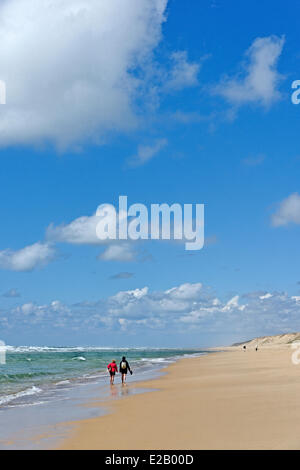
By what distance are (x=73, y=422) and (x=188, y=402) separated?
5.15m

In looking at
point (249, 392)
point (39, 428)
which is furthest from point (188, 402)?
point (39, 428)

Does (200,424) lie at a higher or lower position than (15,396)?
lower

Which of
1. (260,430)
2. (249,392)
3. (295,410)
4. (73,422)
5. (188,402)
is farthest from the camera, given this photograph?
(249,392)

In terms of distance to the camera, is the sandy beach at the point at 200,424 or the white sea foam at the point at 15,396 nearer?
the sandy beach at the point at 200,424

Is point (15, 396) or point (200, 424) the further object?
point (15, 396)

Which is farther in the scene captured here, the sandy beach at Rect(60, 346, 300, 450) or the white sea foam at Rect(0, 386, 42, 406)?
the white sea foam at Rect(0, 386, 42, 406)

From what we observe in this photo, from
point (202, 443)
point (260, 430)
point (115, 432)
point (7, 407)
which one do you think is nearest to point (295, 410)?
point (260, 430)

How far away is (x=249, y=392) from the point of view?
19.7m

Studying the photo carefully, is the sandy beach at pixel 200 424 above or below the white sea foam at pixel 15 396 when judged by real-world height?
below

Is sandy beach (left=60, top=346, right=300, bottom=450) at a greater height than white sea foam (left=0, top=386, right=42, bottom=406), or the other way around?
white sea foam (left=0, top=386, right=42, bottom=406)
